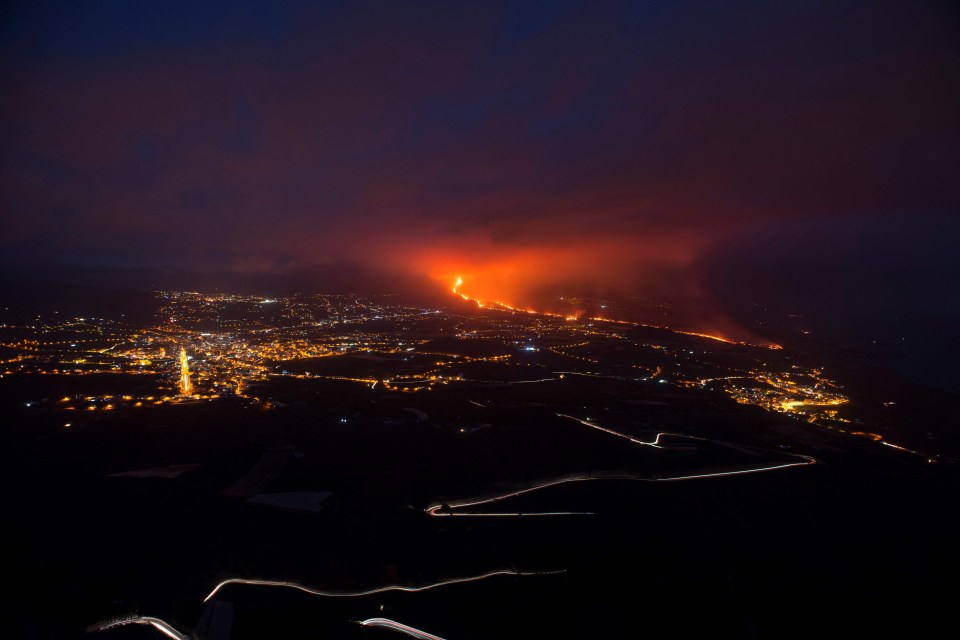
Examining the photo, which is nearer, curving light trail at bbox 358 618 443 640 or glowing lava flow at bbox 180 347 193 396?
curving light trail at bbox 358 618 443 640

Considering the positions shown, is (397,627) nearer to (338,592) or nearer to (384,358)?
(338,592)

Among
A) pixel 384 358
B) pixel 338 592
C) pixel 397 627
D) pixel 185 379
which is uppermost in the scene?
pixel 384 358

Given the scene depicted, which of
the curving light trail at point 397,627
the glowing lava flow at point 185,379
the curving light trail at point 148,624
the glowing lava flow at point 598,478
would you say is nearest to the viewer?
the curving light trail at point 148,624

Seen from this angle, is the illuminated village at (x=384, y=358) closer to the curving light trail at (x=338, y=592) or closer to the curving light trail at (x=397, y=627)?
the curving light trail at (x=338, y=592)

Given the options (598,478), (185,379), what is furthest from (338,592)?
(185,379)

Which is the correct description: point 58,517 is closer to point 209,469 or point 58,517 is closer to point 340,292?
point 209,469

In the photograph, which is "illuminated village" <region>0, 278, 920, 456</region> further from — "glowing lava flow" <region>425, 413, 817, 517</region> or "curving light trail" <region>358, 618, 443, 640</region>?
"curving light trail" <region>358, 618, 443, 640</region>

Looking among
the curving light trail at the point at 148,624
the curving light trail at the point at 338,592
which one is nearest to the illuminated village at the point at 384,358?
the curving light trail at the point at 338,592

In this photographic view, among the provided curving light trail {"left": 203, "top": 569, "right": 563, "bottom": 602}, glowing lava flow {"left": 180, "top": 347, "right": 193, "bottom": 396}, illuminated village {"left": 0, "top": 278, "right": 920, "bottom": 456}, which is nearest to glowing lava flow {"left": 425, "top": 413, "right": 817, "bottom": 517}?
curving light trail {"left": 203, "top": 569, "right": 563, "bottom": 602}

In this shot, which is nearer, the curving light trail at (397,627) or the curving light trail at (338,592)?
the curving light trail at (397,627)
